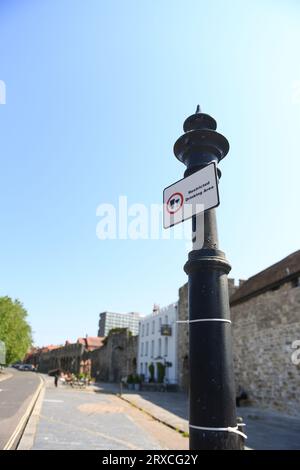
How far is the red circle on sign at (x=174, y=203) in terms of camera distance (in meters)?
2.48

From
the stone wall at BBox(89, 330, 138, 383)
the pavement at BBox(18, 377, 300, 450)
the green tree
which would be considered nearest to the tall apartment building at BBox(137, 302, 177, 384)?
the stone wall at BBox(89, 330, 138, 383)

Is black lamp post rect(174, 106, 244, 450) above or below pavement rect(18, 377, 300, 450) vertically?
above

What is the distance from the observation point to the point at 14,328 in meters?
41.2

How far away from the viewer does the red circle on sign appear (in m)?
2.48

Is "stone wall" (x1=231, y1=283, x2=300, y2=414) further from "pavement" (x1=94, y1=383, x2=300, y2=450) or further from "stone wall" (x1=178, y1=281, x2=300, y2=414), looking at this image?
"pavement" (x1=94, y1=383, x2=300, y2=450)

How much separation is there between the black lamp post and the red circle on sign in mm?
192

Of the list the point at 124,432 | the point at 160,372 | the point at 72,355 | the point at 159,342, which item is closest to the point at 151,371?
the point at 160,372

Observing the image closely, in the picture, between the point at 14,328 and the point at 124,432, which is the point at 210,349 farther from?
the point at 14,328

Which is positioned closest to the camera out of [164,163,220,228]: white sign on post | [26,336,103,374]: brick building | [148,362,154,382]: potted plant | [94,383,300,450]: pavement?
[164,163,220,228]: white sign on post

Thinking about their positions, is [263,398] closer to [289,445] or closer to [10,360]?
[289,445]

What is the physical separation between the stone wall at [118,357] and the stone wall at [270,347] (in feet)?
83.0

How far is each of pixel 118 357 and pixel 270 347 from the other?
111ft
